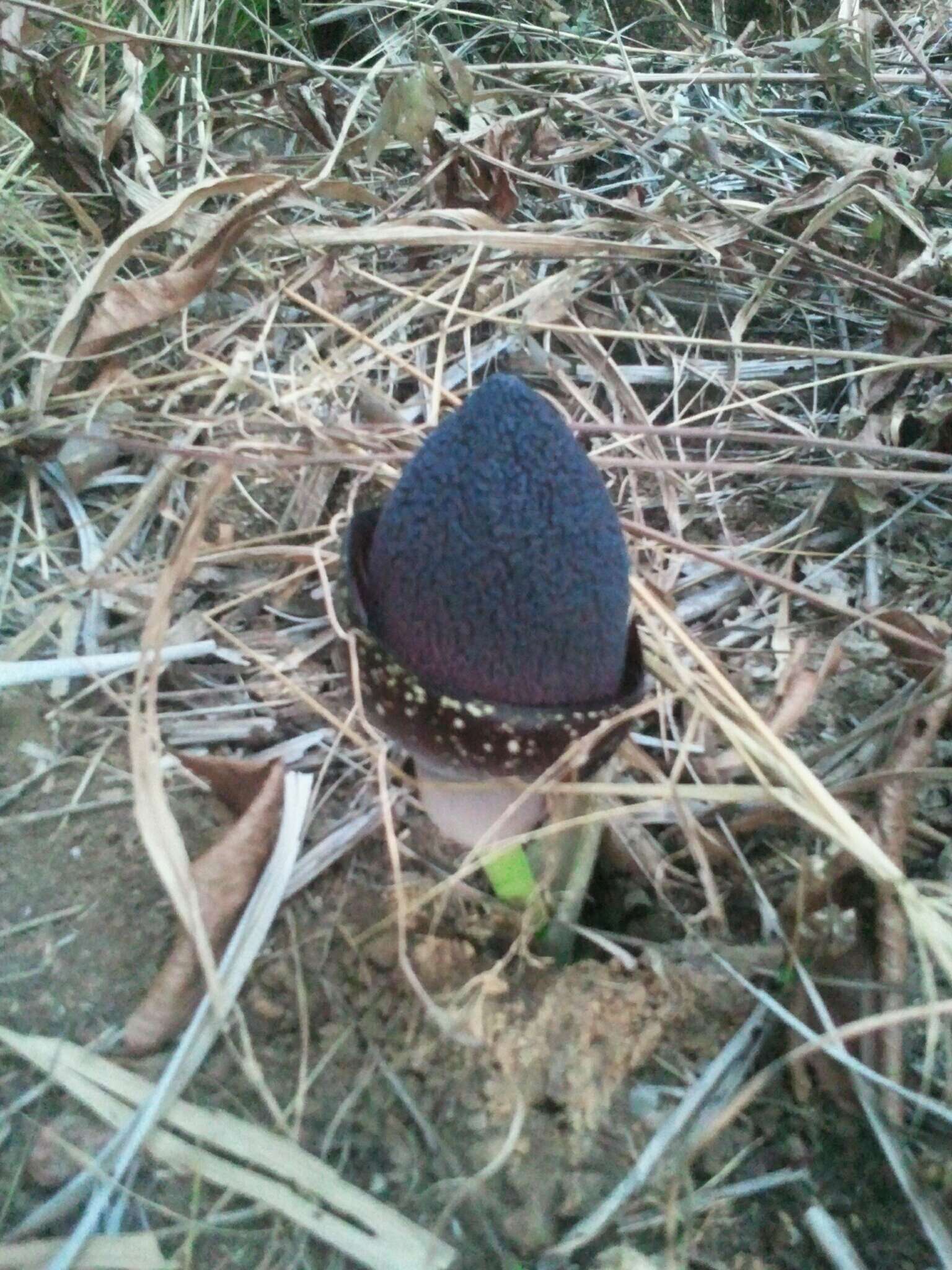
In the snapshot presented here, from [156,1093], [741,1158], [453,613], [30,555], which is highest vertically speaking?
[453,613]

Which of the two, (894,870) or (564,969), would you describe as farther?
(564,969)

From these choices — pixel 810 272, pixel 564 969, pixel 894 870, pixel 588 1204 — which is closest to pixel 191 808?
pixel 564 969

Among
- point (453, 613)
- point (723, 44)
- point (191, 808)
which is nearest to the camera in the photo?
point (453, 613)

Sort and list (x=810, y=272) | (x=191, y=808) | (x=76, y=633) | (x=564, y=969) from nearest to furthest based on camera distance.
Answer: (x=564, y=969) < (x=191, y=808) < (x=76, y=633) < (x=810, y=272)

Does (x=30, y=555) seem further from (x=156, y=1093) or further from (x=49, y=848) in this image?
(x=156, y=1093)

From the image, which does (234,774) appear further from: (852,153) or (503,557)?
(852,153)

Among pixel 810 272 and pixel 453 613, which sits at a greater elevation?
pixel 453 613

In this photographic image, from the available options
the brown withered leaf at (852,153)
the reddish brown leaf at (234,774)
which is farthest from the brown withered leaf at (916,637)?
the brown withered leaf at (852,153)
